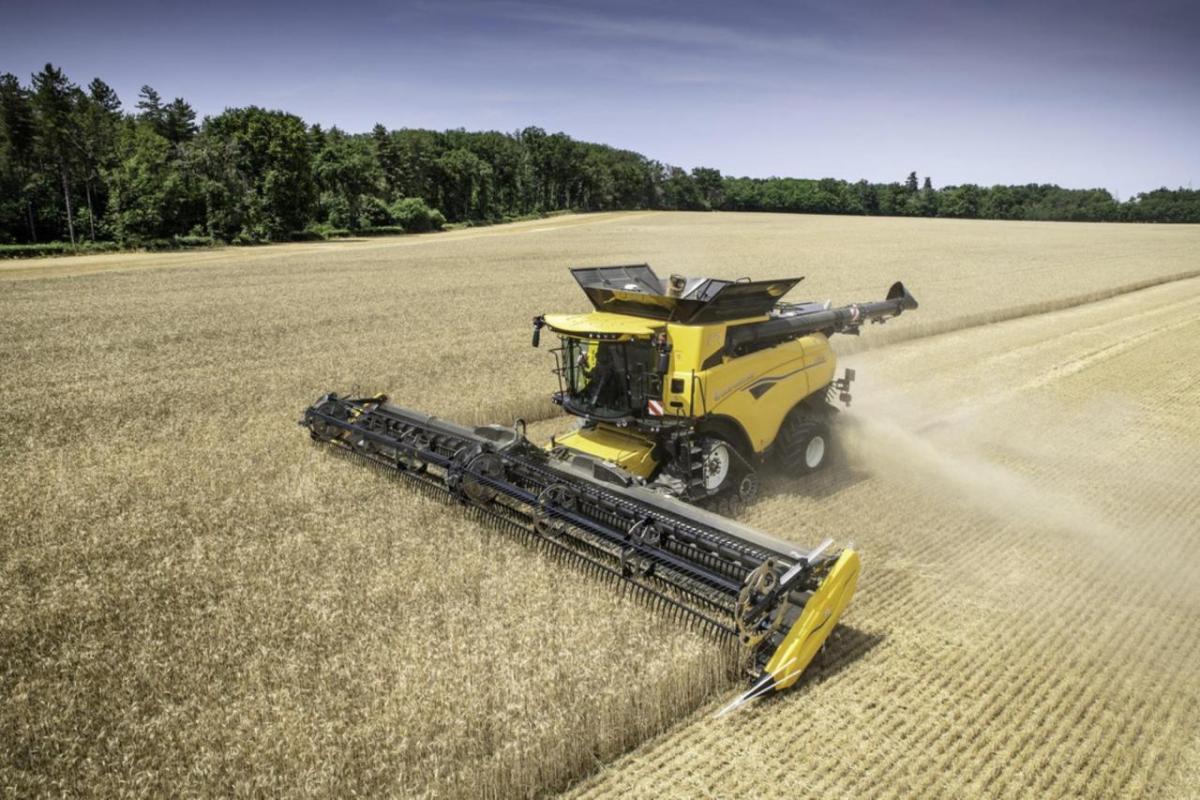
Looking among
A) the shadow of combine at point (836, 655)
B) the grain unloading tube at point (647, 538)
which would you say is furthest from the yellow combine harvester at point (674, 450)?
the shadow of combine at point (836, 655)

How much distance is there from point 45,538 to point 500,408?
6601mm

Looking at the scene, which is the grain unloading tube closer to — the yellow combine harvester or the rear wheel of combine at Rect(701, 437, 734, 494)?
the yellow combine harvester

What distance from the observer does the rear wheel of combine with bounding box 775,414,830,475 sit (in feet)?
31.9

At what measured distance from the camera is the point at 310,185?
54875mm

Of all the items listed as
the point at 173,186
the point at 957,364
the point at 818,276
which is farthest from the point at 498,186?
the point at 957,364

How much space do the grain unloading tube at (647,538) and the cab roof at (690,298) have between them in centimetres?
183

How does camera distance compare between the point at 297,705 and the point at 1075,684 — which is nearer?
the point at 297,705

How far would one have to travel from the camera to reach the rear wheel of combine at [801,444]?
382 inches

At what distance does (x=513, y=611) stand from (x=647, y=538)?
132 cm

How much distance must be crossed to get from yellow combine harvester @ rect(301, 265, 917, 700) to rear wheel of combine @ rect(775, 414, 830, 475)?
3 centimetres

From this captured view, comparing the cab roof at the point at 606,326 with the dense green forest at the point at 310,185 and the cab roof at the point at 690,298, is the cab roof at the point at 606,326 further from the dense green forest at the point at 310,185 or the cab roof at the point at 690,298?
the dense green forest at the point at 310,185

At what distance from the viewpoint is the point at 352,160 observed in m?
62.1

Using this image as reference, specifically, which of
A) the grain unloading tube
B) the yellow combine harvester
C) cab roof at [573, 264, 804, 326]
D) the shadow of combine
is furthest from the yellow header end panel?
the shadow of combine

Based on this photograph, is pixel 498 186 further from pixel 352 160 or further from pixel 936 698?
pixel 936 698
